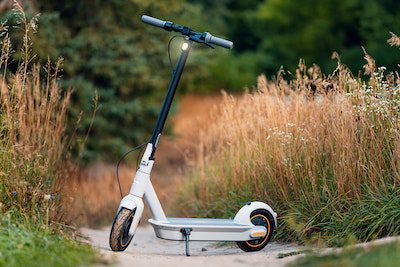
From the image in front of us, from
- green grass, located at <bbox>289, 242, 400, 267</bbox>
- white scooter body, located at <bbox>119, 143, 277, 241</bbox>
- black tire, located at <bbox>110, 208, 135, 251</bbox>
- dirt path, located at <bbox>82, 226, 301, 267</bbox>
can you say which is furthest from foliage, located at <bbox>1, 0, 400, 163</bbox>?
green grass, located at <bbox>289, 242, 400, 267</bbox>

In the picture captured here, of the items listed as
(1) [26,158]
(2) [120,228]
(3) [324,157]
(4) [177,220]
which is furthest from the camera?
(3) [324,157]

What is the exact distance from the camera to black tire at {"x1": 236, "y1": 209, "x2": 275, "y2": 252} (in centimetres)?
679

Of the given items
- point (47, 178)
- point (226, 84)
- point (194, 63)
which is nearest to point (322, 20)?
point (226, 84)

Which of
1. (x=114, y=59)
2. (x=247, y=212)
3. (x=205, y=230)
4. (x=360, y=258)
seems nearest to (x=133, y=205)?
(x=205, y=230)

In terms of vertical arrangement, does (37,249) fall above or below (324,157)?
below

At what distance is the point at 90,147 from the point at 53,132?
20.1ft

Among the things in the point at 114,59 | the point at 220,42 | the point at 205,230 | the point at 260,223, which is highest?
the point at 114,59

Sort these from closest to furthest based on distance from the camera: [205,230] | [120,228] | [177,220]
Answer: [120,228]
[205,230]
[177,220]

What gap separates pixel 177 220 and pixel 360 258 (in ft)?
6.68

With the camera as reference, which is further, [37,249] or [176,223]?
[176,223]

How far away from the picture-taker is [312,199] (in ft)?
23.0

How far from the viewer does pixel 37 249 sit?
560cm

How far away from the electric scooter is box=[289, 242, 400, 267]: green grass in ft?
3.78

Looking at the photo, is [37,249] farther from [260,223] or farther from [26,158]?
[260,223]
